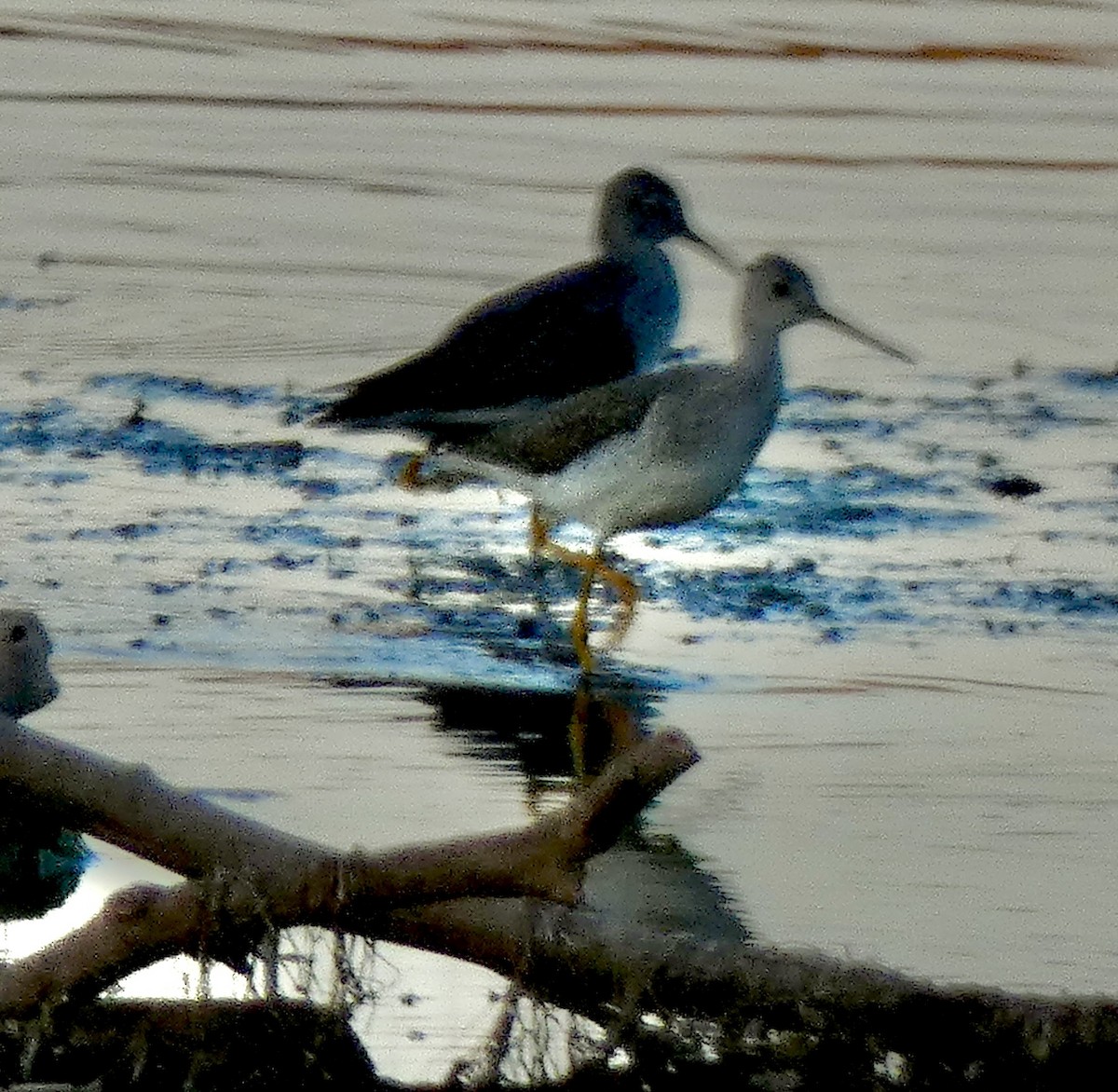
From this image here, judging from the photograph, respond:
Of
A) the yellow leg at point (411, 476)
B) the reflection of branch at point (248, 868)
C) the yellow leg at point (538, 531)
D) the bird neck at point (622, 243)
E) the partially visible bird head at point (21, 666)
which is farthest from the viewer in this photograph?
the bird neck at point (622, 243)

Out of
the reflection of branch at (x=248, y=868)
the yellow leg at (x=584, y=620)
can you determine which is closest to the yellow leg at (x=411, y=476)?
the yellow leg at (x=584, y=620)

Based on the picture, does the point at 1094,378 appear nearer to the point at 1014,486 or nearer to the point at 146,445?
the point at 1014,486

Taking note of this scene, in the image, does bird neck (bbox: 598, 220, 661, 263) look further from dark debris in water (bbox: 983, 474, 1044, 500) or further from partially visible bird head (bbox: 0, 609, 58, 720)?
partially visible bird head (bbox: 0, 609, 58, 720)

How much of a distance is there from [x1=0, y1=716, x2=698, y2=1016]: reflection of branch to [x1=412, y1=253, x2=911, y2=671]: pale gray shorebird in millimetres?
2272

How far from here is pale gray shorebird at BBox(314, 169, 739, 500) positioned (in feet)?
23.5

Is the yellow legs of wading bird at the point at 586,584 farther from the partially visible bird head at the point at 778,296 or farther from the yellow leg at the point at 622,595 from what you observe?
the partially visible bird head at the point at 778,296

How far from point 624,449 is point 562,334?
1128 mm

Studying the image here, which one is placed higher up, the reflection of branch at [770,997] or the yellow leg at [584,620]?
the reflection of branch at [770,997]

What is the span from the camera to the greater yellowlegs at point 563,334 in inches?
282

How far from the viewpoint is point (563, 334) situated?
7.79m

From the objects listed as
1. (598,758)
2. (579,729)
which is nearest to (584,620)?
(579,729)

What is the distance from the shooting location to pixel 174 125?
12727 millimetres

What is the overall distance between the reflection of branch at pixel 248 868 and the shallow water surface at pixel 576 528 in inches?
15.0

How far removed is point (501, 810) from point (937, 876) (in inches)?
A: 32.8
